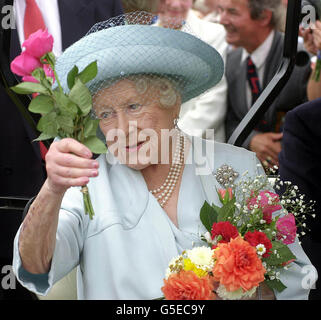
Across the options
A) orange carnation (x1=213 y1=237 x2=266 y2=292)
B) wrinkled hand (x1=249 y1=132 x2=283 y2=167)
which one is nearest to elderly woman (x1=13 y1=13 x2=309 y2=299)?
orange carnation (x1=213 y1=237 x2=266 y2=292)

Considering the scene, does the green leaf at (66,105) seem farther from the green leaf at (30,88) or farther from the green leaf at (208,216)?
the green leaf at (208,216)

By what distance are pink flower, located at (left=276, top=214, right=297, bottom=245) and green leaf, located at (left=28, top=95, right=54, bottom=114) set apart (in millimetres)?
807

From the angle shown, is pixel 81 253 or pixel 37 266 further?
pixel 81 253

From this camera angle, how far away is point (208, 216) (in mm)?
2201

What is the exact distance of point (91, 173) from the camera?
179 centimetres

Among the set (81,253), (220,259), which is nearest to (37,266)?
(81,253)

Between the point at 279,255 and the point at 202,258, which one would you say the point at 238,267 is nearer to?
the point at 202,258

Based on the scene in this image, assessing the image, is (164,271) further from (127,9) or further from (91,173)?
(127,9)

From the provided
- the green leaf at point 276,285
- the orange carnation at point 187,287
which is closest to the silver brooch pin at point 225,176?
the green leaf at point 276,285

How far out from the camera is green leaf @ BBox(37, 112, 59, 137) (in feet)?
6.17

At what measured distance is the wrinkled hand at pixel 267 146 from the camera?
13.2 feet

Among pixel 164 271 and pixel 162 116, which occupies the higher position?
pixel 162 116

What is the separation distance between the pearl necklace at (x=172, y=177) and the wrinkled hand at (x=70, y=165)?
54 centimetres

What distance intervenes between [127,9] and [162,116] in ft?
4.35
